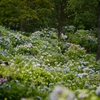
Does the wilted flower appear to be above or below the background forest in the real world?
above

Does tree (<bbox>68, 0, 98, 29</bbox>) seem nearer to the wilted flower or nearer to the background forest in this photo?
the background forest

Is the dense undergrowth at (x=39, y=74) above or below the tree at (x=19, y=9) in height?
below

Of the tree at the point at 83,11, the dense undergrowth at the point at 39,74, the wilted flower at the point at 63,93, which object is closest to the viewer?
the wilted flower at the point at 63,93

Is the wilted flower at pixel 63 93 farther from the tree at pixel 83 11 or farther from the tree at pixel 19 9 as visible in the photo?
the tree at pixel 19 9

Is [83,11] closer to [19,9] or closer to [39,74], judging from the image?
[19,9]

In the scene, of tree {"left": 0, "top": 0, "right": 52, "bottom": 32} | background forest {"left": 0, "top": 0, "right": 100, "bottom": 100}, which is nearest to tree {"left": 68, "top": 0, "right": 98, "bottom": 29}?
background forest {"left": 0, "top": 0, "right": 100, "bottom": 100}

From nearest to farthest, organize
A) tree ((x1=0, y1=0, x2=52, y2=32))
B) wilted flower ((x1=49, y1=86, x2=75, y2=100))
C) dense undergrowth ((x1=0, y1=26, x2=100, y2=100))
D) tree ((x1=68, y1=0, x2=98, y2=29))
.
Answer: wilted flower ((x1=49, y1=86, x2=75, y2=100)), dense undergrowth ((x1=0, y1=26, x2=100, y2=100)), tree ((x1=68, y1=0, x2=98, y2=29)), tree ((x1=0, y1=0, x2=52, y2=32))

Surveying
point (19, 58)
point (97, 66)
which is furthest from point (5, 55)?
point (97, 66)

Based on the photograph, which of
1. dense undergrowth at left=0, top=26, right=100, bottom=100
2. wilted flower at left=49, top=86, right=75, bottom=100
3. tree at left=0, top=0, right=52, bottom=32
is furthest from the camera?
tree at left=0, top=0, right=52, bottom=32

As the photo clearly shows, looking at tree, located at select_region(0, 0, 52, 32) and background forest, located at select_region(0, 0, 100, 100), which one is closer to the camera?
background forest, located at select_region(0, 0, 100, 100)

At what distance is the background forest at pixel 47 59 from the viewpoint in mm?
5288

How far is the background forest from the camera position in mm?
5288

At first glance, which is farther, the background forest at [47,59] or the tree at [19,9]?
the tree at [19,9]

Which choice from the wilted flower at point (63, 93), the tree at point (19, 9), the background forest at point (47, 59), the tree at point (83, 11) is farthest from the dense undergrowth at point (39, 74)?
the tree at point (19, 9)
